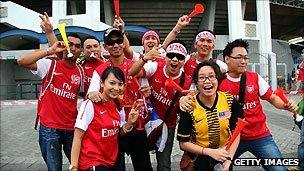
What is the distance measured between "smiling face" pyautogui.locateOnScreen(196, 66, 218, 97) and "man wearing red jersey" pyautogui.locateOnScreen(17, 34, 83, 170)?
62.3 inches

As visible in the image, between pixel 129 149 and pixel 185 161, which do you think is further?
pixel 129 149

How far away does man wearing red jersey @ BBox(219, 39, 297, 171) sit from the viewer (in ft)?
11.8

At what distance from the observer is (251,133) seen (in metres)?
3.74

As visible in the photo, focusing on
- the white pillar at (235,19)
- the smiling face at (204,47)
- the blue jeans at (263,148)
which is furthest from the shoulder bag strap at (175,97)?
the white pillar at (235,19)

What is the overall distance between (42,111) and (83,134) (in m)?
0.99

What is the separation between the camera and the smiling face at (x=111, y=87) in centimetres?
314

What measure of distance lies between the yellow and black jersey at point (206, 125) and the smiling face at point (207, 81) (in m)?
0.11

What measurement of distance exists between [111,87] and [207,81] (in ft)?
2.76

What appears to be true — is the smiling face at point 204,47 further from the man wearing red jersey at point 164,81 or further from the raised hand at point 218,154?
the raised hand at point 218,154

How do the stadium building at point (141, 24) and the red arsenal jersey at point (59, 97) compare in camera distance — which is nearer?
the red arsenal jersey at point (59, 97)

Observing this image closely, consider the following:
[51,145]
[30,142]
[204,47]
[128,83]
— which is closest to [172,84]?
[128,83]

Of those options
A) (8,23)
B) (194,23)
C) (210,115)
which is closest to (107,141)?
Answer: (210,115)

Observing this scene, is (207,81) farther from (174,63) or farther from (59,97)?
(59,97)

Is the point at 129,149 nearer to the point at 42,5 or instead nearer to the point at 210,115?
→ the point at 210,115
